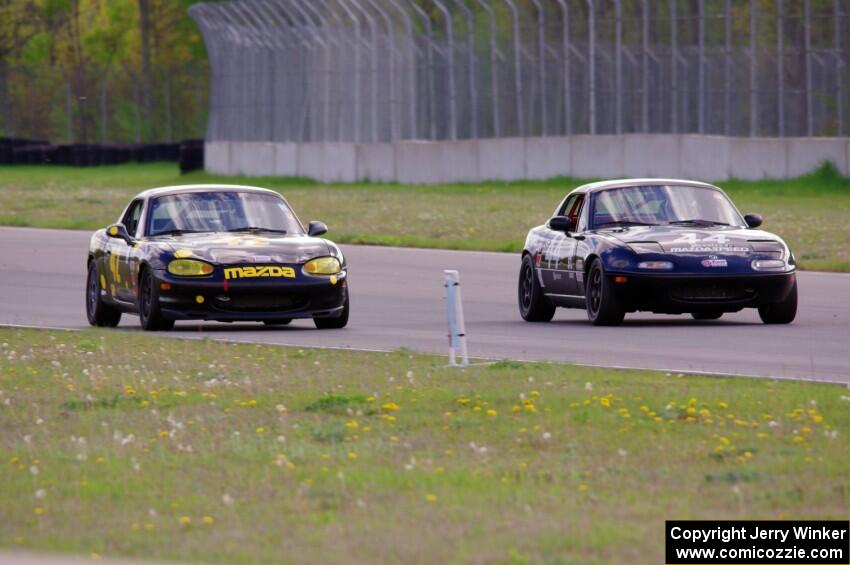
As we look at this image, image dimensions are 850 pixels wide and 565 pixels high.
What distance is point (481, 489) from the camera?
7.76 metres

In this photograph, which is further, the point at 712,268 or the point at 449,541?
the point at 712,268

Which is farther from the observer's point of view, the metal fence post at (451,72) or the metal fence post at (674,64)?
the metal fence post at (451,72)

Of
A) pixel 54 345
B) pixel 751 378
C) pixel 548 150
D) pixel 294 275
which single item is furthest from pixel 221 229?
pixel 548 150

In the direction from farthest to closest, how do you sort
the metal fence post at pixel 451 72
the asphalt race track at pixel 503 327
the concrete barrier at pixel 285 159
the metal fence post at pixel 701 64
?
the concrete barrier at pixel 285 159
the metal fence post at pixel 451 72
the metal fence post at pixel 701 64
the asphalt race track at pixel 503 327

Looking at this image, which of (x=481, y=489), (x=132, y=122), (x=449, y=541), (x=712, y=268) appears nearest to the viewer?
(x=449, y=541)

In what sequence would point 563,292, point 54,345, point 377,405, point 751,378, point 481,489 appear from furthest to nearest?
point 563,292 < point 54,345 < point 751,378 < point 377,405 < point 481,489

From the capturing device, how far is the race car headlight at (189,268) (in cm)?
1573

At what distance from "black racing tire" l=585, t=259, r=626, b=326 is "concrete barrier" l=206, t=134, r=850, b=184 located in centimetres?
2523

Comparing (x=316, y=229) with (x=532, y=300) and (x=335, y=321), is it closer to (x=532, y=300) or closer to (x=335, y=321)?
(x=335, y=321)

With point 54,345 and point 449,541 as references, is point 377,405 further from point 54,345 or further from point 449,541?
point 54,345

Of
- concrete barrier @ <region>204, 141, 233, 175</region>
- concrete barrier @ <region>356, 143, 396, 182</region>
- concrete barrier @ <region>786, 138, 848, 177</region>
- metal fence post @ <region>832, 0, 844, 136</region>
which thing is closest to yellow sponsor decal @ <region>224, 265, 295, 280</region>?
concrete barrier @ <region>786, 138, 848, 177</region>

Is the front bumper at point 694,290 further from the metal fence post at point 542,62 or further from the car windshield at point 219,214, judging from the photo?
the metal fence post at point 542,62

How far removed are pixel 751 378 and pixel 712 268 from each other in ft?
13.5

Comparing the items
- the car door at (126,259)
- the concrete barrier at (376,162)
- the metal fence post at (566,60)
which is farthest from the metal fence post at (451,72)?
the car door at (126,259)
